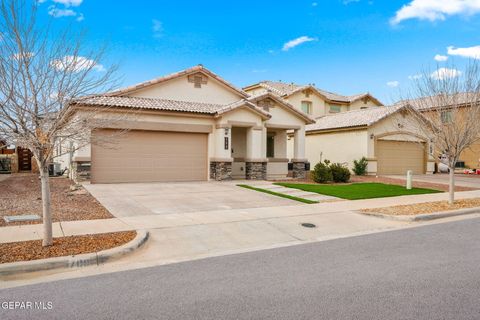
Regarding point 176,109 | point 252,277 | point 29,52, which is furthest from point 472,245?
point 176,109

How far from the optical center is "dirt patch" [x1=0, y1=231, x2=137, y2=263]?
5711 millimetres

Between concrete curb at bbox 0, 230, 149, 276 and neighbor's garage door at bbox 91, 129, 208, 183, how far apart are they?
1013 cm

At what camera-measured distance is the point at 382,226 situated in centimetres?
897

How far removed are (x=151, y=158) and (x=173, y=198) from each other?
551 centimetres

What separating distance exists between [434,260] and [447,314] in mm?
2260

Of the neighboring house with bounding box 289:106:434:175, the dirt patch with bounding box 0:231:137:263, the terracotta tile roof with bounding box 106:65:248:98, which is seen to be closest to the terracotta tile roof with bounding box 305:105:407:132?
the neighboring house with bounding box 289:106:434:175

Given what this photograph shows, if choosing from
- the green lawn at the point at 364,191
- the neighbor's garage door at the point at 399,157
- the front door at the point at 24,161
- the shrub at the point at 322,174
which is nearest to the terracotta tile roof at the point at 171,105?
the shrub at the point at 322,174

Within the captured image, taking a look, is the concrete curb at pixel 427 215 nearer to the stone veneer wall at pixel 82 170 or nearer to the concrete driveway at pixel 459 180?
the concrete driveway at pixel 459 180

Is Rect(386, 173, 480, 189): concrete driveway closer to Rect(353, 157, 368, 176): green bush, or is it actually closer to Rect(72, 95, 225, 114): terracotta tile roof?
Rect(353, 157, 368, 176): green bush

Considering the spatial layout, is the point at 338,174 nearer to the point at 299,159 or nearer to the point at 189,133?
the point at 299,159

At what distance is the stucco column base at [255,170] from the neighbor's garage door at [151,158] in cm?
234

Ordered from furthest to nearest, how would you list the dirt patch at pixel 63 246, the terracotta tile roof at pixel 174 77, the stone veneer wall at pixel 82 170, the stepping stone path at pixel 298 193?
the terracotta tile roof at pixel 174 77 → the stone veneer wall at pixel 82 170 → the stepping stone path at pixel 298 193 → the dirt patch at pixel 63 246

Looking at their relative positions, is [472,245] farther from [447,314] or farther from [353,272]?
[447,314]

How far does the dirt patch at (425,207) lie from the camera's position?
10297mm
